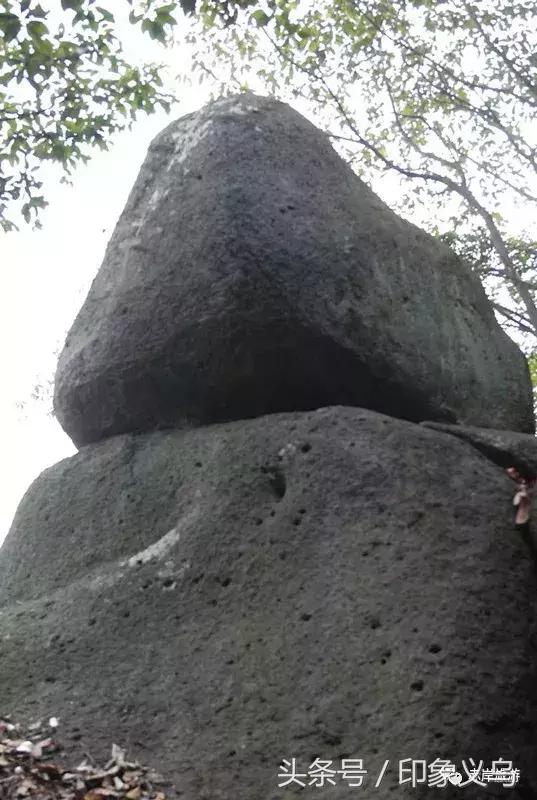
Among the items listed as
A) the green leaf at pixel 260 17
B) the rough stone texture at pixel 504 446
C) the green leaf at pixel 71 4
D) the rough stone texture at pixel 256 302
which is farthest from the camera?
the green leaf at pixel 260 17

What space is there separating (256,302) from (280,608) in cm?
162

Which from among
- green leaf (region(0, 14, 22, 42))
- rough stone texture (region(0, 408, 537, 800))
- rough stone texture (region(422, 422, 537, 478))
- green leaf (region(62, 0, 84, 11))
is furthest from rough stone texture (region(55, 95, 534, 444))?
green leaf (region(0, 14, 22, 42))

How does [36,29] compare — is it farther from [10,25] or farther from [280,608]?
[280,608]

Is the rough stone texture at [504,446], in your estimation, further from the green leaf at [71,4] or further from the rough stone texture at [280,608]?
the green leaf at [71,4]

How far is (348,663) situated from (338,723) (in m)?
0.24

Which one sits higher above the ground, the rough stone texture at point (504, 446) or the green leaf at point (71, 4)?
the green leaf at point (71, 4)

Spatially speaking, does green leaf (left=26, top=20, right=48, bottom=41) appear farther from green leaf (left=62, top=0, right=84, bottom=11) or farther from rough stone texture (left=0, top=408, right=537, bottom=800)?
rough stone texture (left=0, top=408, right=537, bottom=800)

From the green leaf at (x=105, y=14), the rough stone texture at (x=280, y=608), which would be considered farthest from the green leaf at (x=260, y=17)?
the rough stone texture at (x=280, y=608)

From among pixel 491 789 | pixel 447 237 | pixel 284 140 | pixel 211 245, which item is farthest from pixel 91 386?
pixel 447 237

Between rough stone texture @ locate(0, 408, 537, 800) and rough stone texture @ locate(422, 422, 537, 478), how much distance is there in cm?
16

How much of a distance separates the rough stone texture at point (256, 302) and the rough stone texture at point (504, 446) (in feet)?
1.69

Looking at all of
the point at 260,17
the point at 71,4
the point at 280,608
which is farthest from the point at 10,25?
the point at 280,608

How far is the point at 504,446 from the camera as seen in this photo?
473 centimetres

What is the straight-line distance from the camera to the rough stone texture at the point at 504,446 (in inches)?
184
